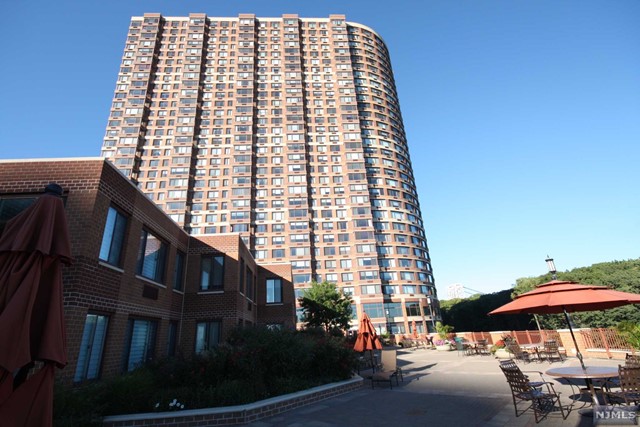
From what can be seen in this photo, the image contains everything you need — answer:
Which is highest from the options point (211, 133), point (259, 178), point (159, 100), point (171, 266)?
point (159, 100)

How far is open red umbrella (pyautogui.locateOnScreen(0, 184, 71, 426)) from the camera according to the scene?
3.36 m

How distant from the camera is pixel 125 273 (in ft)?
35.6

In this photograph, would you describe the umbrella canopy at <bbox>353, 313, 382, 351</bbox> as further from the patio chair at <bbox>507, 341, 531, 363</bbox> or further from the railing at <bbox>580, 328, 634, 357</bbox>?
the railing at <bbox>580, 328, 634, 357</bbox>

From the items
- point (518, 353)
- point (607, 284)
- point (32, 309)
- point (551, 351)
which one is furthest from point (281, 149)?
point (32, 309)

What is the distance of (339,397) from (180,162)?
59161 mm

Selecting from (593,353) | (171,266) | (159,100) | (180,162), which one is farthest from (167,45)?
(593,353)

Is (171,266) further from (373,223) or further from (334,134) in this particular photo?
(334,134)

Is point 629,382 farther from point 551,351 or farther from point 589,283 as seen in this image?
point 589,283

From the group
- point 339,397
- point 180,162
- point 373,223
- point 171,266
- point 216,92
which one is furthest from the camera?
point 216,92

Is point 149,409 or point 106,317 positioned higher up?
point 106,317

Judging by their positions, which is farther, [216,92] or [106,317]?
[216,92]

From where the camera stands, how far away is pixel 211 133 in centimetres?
6469

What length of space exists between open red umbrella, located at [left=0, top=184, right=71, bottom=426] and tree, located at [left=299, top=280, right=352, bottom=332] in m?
25.4

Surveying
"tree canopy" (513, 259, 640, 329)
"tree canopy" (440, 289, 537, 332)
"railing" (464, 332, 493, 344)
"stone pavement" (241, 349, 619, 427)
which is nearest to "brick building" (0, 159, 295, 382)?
"stone pavement" (241, 349, 619, 427)
